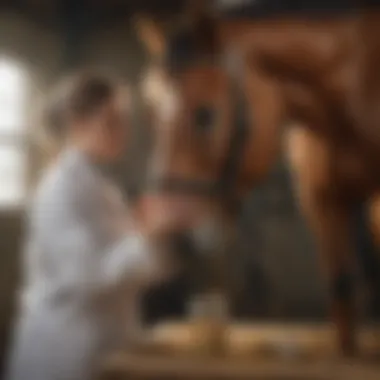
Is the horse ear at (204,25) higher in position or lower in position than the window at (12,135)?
higher

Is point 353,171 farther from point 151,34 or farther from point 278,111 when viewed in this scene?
point 151,34

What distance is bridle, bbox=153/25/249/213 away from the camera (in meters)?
1.55

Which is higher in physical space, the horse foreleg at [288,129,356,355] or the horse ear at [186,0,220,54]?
the horse ear at [186,0,220,54]

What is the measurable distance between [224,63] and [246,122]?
11 centimetres

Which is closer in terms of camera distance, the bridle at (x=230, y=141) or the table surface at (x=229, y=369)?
the table surface at (x=229, y=369)

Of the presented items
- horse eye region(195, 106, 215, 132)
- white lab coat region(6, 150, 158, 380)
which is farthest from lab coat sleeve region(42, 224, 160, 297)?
horse eye region(195, 106, 215, 132)

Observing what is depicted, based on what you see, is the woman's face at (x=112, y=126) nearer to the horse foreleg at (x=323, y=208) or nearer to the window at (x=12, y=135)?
the window at (x=12, y=135)

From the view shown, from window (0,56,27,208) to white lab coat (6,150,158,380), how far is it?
0.15ft

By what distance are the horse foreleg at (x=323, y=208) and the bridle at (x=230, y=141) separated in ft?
0.30

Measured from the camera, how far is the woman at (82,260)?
155cm

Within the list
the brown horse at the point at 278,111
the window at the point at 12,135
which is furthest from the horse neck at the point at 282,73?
the window at the point at 12,135

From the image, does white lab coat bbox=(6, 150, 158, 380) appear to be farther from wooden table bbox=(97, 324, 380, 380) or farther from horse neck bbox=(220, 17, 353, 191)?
horse neck bbox=(220, 17, 353, 191)


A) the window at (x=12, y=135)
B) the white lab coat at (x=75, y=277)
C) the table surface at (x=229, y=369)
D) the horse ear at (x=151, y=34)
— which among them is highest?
the horse ear at (x=151, y=34)

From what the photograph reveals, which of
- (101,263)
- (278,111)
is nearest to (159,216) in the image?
(101,263)
